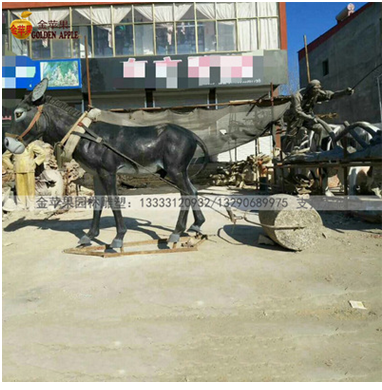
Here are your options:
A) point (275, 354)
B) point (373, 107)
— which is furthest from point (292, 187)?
point (373, 107)

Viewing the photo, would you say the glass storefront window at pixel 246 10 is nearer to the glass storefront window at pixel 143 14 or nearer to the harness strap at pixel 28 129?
the glass storefront window at pixel 143 14

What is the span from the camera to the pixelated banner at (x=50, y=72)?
1415cm

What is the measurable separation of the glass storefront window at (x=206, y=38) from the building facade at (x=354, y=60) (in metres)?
6.84

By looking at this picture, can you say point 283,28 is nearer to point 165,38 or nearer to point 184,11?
point 184,11

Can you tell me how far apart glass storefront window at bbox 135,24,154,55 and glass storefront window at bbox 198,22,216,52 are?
208 centimetres

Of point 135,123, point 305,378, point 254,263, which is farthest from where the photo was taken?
point 135,123

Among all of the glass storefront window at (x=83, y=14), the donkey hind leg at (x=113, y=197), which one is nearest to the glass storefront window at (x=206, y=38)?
the glass storefront window at (x=83, y=14)

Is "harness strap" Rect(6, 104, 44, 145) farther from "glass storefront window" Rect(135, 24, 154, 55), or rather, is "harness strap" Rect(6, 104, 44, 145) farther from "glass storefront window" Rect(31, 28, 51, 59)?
"glass storefront window" Rect(31, 28, 51, 59)

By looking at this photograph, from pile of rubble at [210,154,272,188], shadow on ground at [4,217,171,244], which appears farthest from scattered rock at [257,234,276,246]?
pile of rubble at [210,154,272,188]

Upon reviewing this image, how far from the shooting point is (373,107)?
17.9 m

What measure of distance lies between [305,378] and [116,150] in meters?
3.61

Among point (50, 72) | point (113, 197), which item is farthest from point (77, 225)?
point (50, 72)

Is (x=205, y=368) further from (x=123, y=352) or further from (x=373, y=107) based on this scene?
(x=373, y=107)

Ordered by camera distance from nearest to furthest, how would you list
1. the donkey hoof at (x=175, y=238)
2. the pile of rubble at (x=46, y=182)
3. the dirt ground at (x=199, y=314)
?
the dirt ground at (x=199, y=314)
the donkey hoof at (x=175, y=238)
the pile of rubble at (x=46, y=182)
